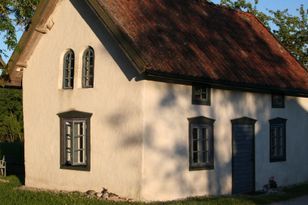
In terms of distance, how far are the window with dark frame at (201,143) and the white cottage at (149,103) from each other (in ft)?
0.11

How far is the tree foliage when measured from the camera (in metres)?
37.4

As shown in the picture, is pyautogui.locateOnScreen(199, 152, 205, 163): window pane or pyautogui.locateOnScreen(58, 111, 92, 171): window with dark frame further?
pyautogui.locateOnScreen(199, 152, 205, 163): window pane

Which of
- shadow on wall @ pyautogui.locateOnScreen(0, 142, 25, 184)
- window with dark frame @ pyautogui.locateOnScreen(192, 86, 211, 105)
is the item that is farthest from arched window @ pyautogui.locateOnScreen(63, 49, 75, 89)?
shadow on wall @ pyautogui.locateOnScreen(0, 142, 25, 184)

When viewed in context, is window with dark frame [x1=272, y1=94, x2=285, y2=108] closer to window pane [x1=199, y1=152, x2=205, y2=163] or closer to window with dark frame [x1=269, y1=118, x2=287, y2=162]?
window with dark frame [x1=269, y1=118, x2=287, y2=162]

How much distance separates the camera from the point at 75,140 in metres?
16.2

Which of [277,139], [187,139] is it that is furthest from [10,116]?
[187,139]

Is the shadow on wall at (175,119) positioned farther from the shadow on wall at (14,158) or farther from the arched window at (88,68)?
the shadow on wall at (14,158)

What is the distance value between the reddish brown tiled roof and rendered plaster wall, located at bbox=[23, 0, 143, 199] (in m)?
0.88

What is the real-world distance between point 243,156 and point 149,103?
4.80 meters

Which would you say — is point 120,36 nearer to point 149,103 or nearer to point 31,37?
point 149,103

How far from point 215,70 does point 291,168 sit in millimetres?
6171

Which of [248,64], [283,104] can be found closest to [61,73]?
[248,64]

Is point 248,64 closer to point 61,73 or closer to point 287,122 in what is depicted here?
point 287,122

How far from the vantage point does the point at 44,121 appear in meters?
17.3
